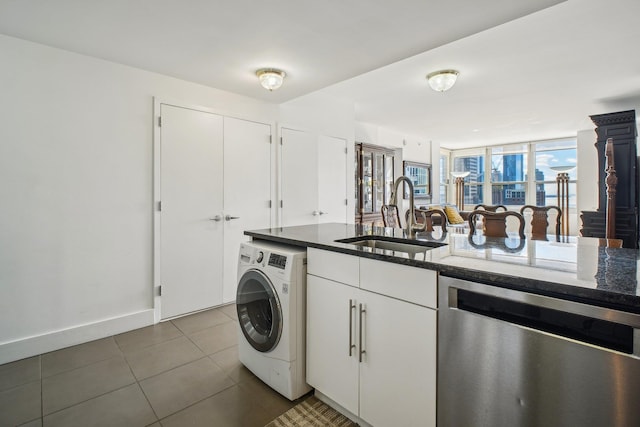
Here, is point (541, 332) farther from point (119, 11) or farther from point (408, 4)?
point (119, 11)

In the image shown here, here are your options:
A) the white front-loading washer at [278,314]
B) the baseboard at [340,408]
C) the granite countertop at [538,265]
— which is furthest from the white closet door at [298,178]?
the baseboard at [340,408]

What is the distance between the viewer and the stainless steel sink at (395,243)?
1729 mm

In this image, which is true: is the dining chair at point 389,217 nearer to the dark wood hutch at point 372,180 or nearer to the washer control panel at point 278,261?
the dark wood hutch at point 372,180

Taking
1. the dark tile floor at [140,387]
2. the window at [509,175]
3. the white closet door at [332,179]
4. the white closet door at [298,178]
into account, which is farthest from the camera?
the window at [509,175]

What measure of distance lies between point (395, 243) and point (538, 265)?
824 millimetres

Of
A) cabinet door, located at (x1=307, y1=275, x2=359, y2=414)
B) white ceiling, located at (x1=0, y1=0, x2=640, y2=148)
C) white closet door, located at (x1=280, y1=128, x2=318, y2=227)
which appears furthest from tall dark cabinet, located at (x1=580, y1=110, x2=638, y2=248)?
cabinet door, located at (x1=307, y1=275, x2=359, y2=414)

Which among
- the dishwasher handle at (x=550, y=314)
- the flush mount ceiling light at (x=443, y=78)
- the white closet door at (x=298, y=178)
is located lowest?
the dishwasher handle at (x=550, y=314)

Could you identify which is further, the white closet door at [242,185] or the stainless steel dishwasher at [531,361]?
the white closet door at [242,185]

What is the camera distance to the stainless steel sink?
1729 millimetres

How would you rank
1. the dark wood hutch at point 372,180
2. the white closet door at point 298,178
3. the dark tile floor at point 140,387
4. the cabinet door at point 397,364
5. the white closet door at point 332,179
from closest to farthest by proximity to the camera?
the cabinet door at point 397,364 → the dark tile floor at point 140,387 → the white closet door at point 298,178 → the white closet door at point 332,179 → the dark wood hutch at point 372,180

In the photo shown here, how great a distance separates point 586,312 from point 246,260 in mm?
1666

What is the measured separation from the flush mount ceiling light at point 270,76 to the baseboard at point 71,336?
2.38 meters

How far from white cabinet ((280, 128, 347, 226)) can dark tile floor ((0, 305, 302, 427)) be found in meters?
1.80

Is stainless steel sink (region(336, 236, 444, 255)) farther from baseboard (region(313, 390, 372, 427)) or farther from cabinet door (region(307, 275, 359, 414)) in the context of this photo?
baseboard (region(313, 390, 372, 427))
